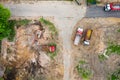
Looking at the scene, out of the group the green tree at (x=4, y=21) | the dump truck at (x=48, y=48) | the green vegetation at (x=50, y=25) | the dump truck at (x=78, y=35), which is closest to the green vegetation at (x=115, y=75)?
the dump truck at (x=78, y=35)

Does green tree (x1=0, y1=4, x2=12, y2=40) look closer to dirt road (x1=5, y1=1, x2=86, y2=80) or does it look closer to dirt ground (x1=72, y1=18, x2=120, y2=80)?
dirt road (x1=5, y1=1, x2=86, y2=80)

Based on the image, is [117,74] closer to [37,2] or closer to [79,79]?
[79,79]

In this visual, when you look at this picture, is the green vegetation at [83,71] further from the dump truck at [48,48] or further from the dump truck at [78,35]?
the dump truck at [48,48]

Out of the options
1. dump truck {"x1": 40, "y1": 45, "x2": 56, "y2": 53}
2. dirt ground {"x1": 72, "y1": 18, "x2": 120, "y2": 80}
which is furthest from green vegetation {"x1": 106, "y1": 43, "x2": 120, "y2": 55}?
dump truck {"x1": 40, "y1": 45, "x2": 56, "y2": 53}

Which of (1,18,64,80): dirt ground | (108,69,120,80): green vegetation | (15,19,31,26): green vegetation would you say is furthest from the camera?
(15,19,31,26): green vegetation

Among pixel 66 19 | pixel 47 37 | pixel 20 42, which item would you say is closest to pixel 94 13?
pixel 66 19

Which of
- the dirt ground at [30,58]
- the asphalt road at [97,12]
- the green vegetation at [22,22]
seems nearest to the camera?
the dirt ground at [30,58]

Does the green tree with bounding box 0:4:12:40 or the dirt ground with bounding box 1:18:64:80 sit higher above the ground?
the green tree with bounding box 0:4:12:40
